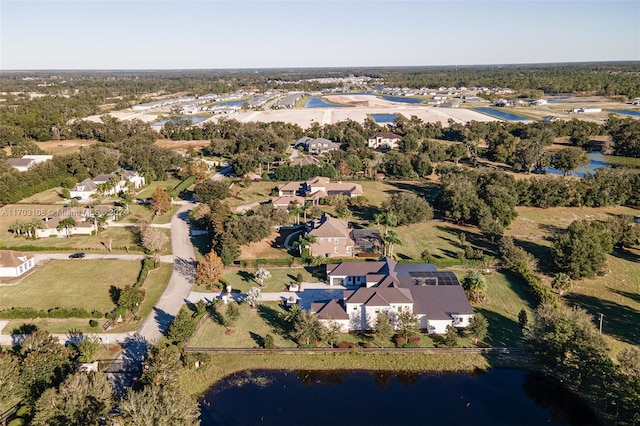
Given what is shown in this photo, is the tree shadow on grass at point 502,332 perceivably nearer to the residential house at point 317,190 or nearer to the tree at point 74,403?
the tree at point 74,403

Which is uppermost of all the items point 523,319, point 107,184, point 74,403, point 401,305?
point 107,184

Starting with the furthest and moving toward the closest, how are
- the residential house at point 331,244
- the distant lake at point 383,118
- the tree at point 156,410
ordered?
the distant lake at point 383,118 → the residential house at point 331,244 → the tree at point 156,410

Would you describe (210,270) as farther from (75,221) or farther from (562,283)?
(562,283)

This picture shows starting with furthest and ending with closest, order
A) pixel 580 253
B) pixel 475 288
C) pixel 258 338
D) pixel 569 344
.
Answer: pixel 580 253 → pixel 475 288 → pixel 258 338 → pixel 569 344

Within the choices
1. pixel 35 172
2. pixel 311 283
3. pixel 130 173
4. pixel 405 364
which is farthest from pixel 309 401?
pixel 35 172

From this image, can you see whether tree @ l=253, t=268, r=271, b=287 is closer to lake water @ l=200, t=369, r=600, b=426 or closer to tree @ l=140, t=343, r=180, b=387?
lake water @ l=200, t=369, r=600, b=426

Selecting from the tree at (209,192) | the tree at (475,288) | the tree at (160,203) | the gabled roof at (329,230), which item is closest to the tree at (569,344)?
the tree at (475,288)

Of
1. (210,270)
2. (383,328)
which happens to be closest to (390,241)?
(383,328)
